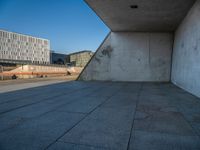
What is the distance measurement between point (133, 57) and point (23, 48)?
77516 mm

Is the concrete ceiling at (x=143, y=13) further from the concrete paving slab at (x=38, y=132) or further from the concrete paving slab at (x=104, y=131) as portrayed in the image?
the concrete paving slab at (x=38, y=132)

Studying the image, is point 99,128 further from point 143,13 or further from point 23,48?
point 23,48

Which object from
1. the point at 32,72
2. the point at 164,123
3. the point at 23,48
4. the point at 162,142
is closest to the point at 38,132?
the point at 162,142

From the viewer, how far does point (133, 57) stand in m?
12.0

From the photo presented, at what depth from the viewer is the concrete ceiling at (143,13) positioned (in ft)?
22.4

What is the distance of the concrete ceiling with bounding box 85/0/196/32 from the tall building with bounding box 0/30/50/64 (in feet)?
219

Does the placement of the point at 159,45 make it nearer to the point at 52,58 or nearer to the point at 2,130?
the point at 2,130

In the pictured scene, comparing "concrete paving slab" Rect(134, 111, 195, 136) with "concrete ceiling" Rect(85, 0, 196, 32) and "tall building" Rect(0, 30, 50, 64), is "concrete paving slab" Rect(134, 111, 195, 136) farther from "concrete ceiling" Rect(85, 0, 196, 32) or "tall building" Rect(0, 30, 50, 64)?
"tall building" Rect(0, 30, 50, 64)

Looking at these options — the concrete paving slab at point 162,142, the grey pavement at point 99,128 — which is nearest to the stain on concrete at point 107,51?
the grey pavement at point 99,128

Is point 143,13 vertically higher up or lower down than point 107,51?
higher up

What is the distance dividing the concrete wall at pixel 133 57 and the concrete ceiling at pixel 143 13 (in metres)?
1.08

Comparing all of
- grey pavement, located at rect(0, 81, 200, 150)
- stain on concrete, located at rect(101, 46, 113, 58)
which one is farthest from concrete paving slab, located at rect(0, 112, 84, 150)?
stain on concrete, located at rect(101, 46, 113, 58)

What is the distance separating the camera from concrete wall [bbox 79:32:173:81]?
11648mm

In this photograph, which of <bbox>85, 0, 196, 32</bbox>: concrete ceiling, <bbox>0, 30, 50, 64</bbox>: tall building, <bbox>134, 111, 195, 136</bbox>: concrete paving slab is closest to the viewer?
<bbox>134, 111, 195, 136</bbox>: concrete paving slab
